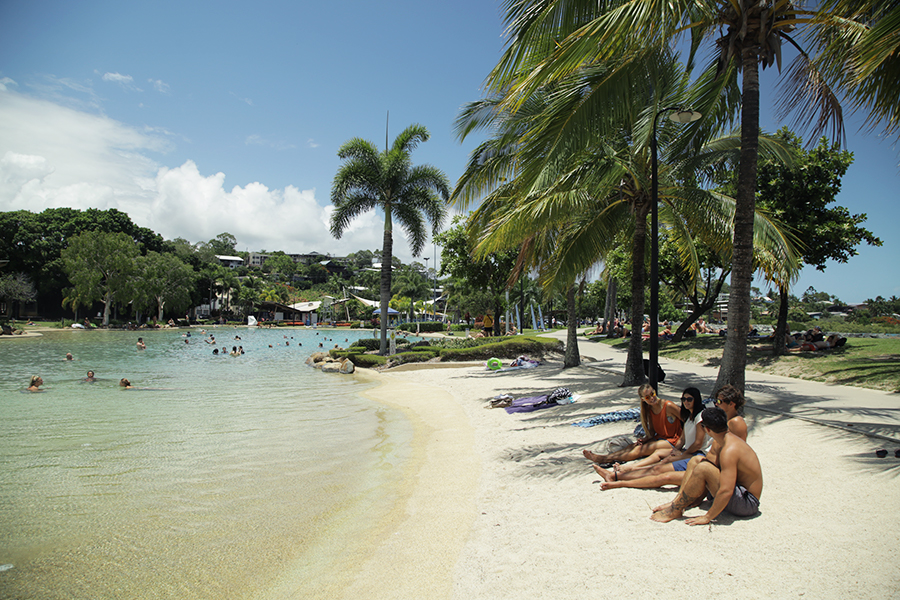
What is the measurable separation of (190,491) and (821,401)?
421 inches

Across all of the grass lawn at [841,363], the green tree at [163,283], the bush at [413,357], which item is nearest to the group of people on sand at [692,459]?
the grass lawn at [841,363]


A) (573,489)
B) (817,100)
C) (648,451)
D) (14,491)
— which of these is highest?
(817,100)

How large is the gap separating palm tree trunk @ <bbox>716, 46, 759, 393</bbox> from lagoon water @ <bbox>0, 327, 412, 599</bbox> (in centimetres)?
551

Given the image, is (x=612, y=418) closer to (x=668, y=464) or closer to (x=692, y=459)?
(x=668, y=464)

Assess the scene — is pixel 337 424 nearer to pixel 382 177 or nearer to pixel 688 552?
pixel 688 552

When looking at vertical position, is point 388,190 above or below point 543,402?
above

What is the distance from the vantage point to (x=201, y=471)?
270 inches

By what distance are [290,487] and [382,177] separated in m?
17.8

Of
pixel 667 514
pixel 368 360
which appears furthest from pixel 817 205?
pixel 368 360

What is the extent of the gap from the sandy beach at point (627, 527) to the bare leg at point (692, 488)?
0.10 meters

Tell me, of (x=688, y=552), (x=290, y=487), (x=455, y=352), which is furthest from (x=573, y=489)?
(x=455, y=352)

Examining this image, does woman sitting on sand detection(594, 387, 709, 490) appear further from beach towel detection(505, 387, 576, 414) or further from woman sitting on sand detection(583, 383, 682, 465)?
beach towel detection(505, 387, 576, 414)

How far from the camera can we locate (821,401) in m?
8.73

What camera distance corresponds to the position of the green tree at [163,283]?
4812cm
